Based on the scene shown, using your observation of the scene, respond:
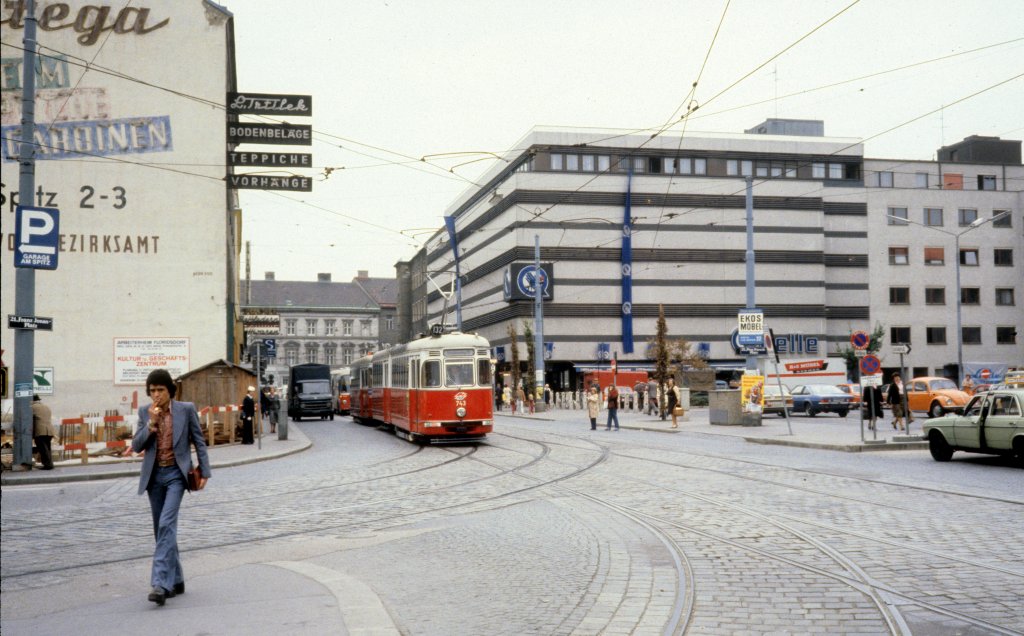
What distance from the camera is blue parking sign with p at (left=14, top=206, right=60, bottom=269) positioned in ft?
58.3

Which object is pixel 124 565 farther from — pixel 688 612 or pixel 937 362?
pixel 937 362

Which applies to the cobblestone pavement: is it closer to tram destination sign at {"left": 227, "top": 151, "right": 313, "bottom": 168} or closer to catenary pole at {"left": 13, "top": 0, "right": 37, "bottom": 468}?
catenary pole at {"left": 13, "top": 0, "right": 37, "bottom": 468}

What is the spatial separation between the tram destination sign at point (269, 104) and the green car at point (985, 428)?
75.9ft

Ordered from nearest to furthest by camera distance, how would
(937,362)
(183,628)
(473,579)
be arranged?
(183,628) → (473,579) → (937,362)

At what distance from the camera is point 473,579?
759cm

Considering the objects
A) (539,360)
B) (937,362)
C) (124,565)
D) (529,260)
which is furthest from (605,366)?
(124,565)

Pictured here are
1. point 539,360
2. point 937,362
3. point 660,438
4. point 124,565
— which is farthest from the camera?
point 937,362

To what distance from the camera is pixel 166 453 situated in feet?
22.7

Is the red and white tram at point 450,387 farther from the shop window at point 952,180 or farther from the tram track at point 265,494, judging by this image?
the shop window at point 952,180

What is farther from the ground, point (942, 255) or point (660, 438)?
point (942, 255)

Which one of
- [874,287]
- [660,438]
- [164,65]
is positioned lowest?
[660,438]

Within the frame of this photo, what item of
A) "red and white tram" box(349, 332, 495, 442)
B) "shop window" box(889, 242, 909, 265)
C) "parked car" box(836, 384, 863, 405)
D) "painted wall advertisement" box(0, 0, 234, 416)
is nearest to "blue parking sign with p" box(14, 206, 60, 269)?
→ "red and white tram" box(349, 332, 495, 442)

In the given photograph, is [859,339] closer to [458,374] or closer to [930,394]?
[458,374]

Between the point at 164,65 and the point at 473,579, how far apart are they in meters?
30.8
